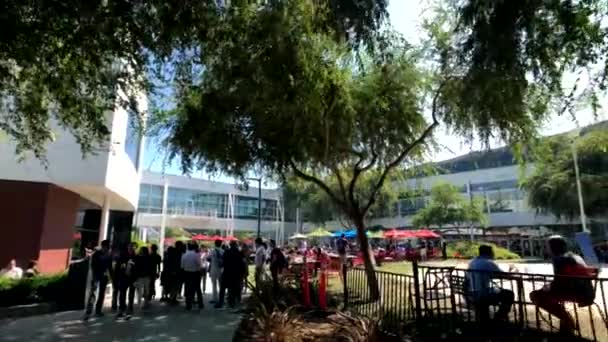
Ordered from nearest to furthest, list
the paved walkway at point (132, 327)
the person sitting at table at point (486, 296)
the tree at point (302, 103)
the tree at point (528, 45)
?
1. the tree at point (528, 45)
2. the person sitting at table at point (486, 296)
3. the tree at point (302, 103)
4. the paved walkway at point (132, 327)

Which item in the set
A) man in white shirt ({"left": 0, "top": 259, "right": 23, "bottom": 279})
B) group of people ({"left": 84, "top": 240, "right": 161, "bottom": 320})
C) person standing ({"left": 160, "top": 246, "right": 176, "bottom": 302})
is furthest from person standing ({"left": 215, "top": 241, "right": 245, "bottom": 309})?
man in white shirt ({"left": 0, "top": 259, "right": 23, "bottom": 279})

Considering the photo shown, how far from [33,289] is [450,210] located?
3912 centimetres

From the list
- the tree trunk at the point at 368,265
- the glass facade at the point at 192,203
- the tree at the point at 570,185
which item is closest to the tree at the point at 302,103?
the tree trunk at the point at 368,265

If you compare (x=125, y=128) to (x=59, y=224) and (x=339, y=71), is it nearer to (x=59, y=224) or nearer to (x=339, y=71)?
(x=59, y=224)

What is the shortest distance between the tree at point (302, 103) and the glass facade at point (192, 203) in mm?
46149

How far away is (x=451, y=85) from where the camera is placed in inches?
355

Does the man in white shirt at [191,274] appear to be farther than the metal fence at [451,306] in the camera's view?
Yes

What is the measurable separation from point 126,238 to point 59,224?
10.3 m

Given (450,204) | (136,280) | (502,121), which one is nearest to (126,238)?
(136,280)

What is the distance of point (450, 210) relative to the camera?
4484 centimetres

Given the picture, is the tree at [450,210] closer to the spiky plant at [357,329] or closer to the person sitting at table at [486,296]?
the person sitting at table at [486,296]

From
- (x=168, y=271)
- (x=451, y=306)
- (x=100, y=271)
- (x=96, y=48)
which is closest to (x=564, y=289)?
(x=451, y=306)

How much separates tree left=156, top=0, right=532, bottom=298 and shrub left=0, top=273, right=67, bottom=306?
459 cm

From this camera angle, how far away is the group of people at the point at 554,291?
651 cm
